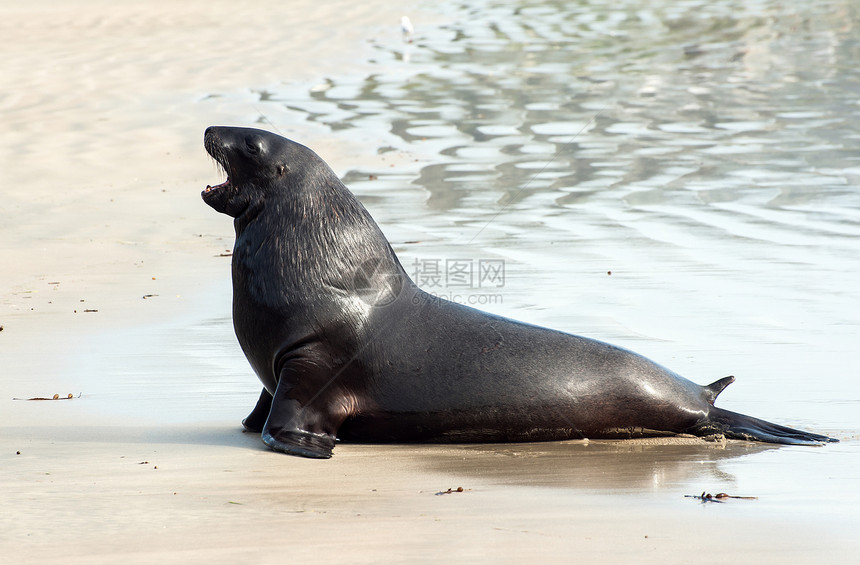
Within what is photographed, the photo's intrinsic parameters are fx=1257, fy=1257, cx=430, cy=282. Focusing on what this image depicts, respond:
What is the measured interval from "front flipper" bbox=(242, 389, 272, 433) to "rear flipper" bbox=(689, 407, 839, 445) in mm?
1930

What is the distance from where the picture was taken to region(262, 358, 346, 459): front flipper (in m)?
5.32

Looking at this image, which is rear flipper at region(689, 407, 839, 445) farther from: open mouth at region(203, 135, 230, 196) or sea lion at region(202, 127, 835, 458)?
open mouth at region(203, 135, 230, 196)

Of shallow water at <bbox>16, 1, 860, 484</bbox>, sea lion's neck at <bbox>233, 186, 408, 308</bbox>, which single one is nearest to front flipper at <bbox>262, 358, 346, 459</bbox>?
sea lion's neck at <bbox>233, 186, 408, 308</bbox>

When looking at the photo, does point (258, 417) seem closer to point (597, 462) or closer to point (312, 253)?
point (312, 253)

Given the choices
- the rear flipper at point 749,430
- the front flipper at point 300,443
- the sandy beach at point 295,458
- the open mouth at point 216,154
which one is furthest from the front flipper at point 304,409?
the rear flipper at point 749,430

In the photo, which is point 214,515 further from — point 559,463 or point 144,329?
point 144,329

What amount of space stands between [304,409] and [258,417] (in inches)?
13.8

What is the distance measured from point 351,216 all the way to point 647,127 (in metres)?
11.7

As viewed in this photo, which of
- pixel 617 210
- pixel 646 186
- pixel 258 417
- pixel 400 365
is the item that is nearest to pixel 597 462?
pixel 400 365

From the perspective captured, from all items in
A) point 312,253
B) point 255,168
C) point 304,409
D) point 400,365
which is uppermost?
point 255,168

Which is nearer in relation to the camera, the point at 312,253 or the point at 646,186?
the point at 312,253

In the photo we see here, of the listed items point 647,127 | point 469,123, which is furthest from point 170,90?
point 647,127

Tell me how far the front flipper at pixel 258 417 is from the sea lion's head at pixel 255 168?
35.7 inches

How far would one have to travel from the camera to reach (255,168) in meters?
5.93
